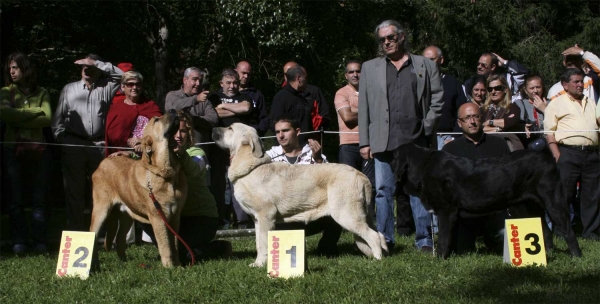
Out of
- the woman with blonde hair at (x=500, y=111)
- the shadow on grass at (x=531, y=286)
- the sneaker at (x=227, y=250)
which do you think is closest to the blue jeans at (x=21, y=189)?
the sneaker at (x=227, y=250)

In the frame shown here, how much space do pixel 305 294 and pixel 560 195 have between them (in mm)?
2788

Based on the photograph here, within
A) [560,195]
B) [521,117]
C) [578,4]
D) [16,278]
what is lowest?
[16,278]

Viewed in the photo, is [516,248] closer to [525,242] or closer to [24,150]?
[525,242]

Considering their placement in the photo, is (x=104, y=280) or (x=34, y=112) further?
(x=34, y=112)

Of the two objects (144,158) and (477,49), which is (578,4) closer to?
(477,49)

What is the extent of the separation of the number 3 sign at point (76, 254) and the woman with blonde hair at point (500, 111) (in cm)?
493

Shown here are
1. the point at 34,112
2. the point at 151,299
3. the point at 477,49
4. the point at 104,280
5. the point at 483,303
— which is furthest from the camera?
the point at 477,49

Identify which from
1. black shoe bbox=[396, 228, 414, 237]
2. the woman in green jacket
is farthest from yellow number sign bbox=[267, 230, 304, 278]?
the woman in green jacket

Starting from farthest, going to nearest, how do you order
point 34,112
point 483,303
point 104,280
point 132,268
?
point 34,112 < point 132,268 < point 104,280 < point 483,303

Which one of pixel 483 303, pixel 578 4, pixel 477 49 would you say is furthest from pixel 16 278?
pixel 578 4

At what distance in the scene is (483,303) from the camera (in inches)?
194

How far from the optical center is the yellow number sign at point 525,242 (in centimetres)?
614

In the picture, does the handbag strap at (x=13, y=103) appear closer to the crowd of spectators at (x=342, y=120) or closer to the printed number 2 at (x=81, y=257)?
the crowd of spectators at (x=342, y=120)

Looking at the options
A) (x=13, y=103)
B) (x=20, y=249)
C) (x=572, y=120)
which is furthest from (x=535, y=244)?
(x=13, y=103)
